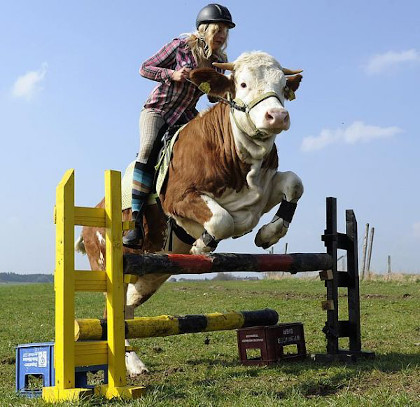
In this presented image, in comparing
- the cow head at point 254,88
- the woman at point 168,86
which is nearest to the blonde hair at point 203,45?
the woman at point 168,86

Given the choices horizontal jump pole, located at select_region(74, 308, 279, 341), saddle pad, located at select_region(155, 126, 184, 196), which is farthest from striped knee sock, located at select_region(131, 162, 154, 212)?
horizontal jump pole, located at select_region(74, 308, 279, 341)

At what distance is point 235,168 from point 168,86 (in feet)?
4.38

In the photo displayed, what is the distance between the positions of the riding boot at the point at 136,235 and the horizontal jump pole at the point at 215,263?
116 centimetres

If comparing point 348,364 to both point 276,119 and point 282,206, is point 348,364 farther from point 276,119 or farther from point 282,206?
point 276,119

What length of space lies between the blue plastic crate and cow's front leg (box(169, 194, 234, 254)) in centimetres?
134

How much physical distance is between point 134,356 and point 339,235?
239cm

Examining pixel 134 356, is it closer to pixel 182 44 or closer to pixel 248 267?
pixel 248 267

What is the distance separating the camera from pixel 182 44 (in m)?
6.54

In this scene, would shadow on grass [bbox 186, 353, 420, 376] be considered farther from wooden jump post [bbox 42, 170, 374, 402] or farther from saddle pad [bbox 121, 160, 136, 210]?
→ saddle pad [bbox 121, 160, 136, 210]

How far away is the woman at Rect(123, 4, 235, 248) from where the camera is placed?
20.9 ft

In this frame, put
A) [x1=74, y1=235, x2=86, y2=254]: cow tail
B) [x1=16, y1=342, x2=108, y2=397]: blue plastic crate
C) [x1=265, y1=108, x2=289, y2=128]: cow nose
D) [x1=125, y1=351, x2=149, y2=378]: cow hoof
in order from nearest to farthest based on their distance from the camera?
1. [x1=16, y1=342, x2=108, y2=397]: blue plastic crate
2. [x1=265, y1=108, x2=289, y2=128]: cow nose
3. [x1=125, y1=351, x2=149, y2=378]: cow hoof
4. [x1=74, y1=235, x2=86, y2=254]: cow tail

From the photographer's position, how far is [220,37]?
643cm

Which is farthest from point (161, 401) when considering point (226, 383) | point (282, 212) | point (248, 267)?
point (282, 212)

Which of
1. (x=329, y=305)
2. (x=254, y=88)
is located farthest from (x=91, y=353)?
(x=329, y=305)
